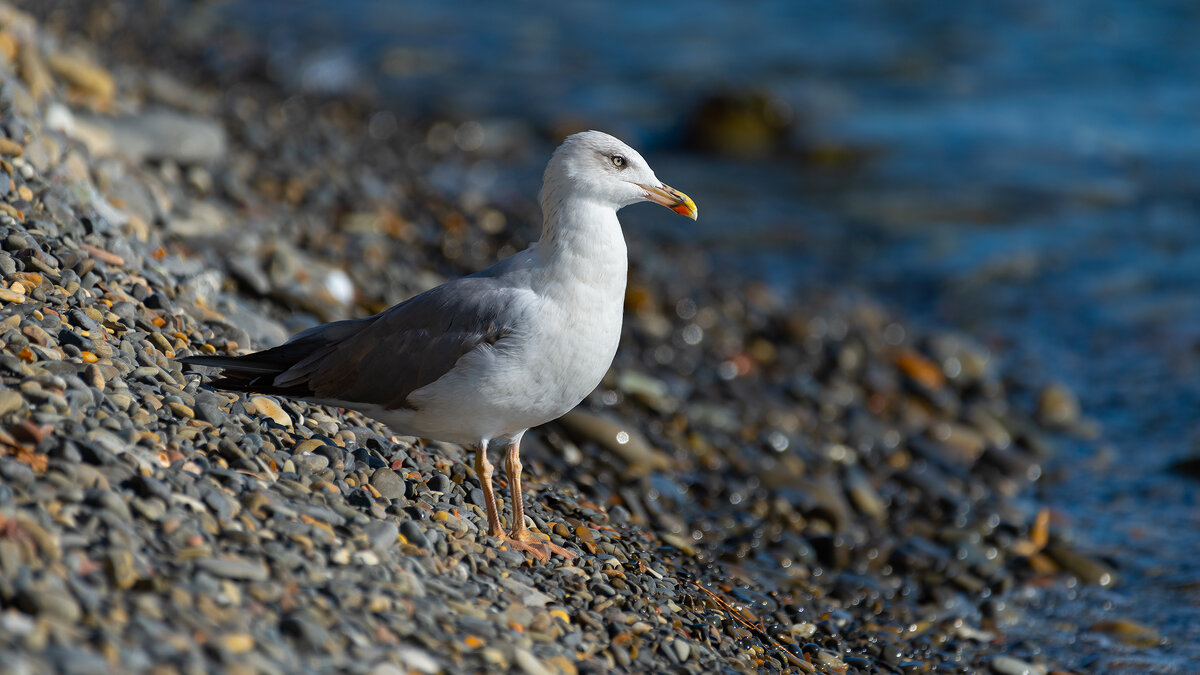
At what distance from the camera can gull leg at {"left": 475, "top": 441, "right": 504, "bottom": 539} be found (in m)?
4.43

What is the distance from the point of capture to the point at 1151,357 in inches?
367

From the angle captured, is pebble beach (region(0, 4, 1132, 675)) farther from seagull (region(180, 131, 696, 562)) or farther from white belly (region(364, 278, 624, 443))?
white belly (region(364, 278, 624, 443))

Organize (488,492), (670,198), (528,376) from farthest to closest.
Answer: (670,198) → (488,492) → (528,376)

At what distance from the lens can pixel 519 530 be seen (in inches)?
176

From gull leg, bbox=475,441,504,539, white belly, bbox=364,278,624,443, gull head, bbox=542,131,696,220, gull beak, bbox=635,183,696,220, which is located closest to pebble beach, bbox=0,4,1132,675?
gull leg, bbox=475,441,504,539

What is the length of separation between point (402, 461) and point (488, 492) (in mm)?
460

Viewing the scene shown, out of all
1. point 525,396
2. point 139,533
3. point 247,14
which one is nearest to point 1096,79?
point 247,14

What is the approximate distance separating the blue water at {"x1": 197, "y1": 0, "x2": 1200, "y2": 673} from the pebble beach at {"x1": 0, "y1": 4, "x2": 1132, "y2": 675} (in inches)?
20.3

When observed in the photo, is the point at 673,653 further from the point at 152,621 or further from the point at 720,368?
the point at 720,368

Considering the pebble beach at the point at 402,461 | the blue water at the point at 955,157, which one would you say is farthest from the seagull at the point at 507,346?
the blue water at the point at 955,157

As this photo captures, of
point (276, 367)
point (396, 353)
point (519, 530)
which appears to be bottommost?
point (519, 530)

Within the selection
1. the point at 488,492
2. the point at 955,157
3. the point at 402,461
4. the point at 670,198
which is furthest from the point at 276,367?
the point at 955,157

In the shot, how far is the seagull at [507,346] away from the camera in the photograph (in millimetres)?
4281

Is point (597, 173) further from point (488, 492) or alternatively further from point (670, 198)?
point (488, 492)
